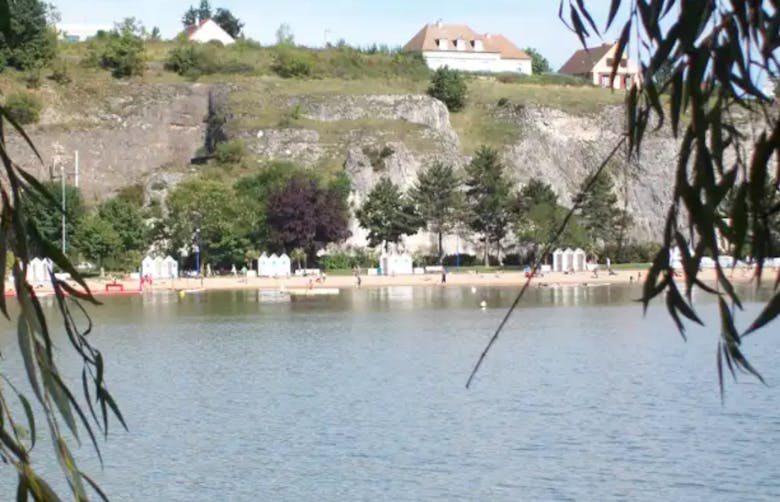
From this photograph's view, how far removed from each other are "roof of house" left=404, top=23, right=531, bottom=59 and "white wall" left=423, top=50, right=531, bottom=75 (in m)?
0.40

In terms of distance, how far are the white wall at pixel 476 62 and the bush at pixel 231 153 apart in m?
28.7

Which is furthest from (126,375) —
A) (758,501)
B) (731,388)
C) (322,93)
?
(322,93)

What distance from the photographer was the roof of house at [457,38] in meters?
108

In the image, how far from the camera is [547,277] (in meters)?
70.3

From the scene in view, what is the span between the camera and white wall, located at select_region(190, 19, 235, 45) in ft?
342

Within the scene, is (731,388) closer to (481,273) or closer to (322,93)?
(481,273)

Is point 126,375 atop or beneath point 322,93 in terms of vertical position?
beneath

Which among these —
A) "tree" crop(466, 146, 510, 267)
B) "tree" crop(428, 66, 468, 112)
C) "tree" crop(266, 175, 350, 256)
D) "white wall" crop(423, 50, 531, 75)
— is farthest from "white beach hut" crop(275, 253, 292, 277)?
"white wall" crop(423, 50, 531, 75)

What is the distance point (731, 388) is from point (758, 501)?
963 cm

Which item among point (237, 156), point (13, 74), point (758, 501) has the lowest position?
point (758, 501)

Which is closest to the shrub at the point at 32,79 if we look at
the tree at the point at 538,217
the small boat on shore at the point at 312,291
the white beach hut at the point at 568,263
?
the small boat on shore at the point at 312,291

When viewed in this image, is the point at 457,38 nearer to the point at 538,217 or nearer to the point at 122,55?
the point at 122,55

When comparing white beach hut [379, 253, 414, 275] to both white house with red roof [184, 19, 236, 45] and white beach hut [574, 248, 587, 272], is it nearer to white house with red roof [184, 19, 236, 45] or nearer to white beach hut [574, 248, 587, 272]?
white beach hut [574, 248, 587, 272]

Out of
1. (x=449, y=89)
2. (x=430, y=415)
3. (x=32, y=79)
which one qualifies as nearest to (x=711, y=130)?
(x=430, y=415)
